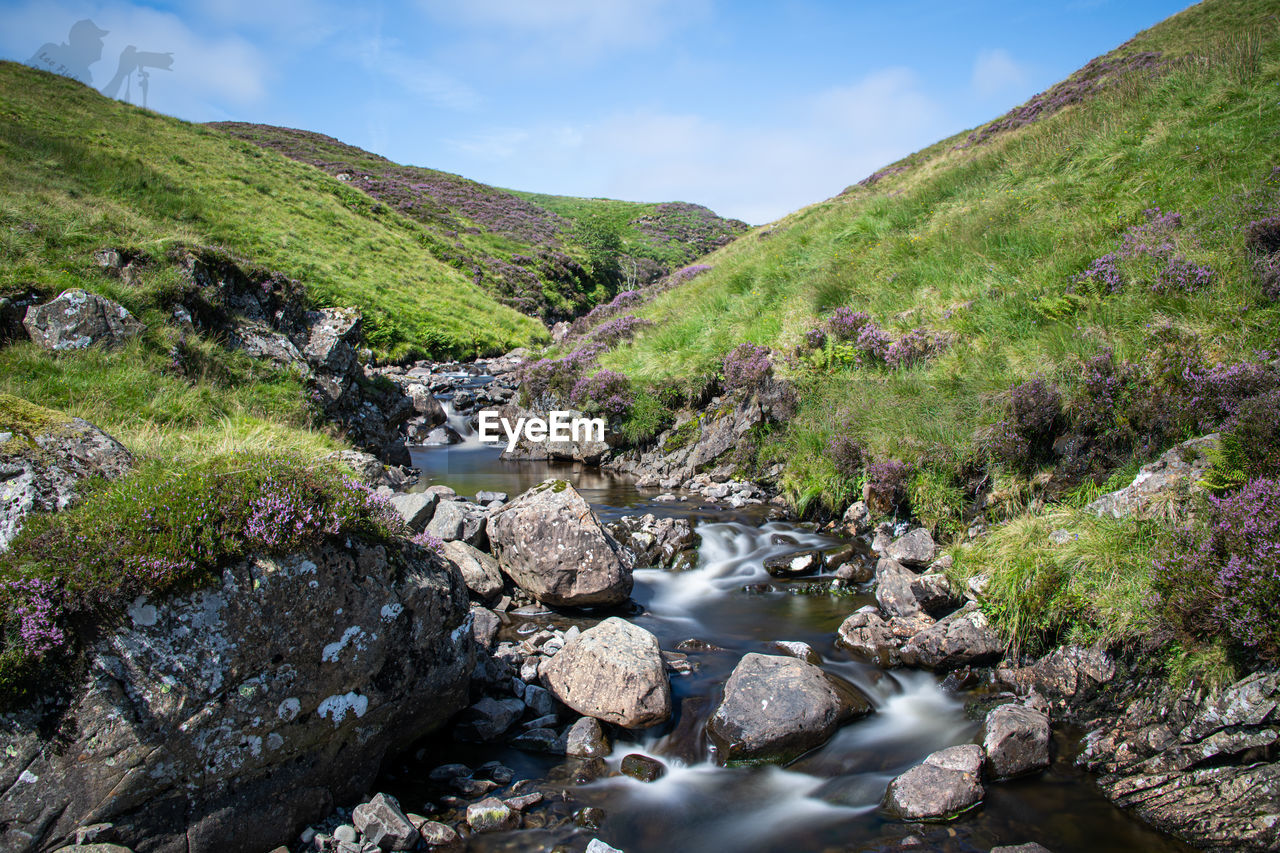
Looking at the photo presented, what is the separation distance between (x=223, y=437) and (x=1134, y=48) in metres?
43.0

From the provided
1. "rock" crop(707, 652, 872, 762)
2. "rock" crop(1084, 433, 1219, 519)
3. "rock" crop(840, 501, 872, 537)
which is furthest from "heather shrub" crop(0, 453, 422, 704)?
"rock" crop(840, 501, 872, 537)

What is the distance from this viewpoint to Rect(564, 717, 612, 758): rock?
5.52 metres

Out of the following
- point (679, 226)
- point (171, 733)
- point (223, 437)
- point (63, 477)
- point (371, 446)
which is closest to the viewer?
point (171, 733)

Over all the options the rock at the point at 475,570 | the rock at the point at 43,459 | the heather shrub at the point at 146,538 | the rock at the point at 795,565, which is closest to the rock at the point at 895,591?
the rock at the point at 795,565

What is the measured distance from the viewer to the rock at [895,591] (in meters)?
7.53

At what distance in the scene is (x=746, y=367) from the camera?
14.6 meters

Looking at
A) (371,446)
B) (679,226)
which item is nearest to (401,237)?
(371,446)

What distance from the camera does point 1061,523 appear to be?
7.11 metres

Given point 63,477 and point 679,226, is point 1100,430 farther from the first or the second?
point 679,226

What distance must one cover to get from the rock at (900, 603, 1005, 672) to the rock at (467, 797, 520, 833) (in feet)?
14.8

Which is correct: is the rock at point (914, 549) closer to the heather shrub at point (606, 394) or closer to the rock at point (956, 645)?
the rock at point (956, 645)

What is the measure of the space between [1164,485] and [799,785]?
16.8 feet

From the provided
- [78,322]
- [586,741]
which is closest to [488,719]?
[586,741]

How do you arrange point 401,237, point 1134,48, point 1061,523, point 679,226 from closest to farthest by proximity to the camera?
1. point 1061,523
2. point 1134,48
3. point 401,237
4. point 679,226
